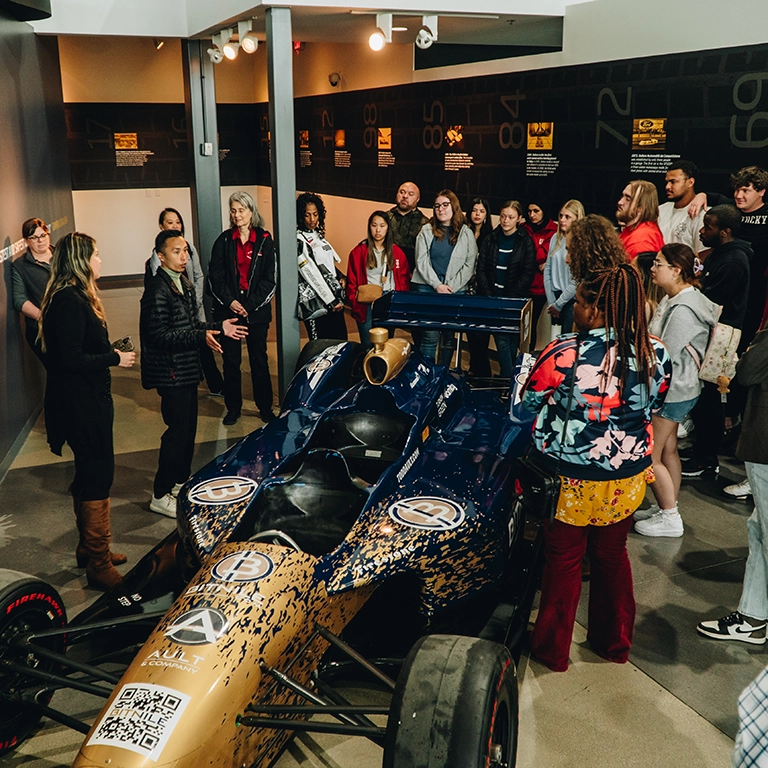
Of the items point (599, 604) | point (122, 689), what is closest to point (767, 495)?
point (599, 604)

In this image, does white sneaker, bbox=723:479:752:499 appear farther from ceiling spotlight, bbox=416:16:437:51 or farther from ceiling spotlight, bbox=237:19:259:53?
ceiling spotlight, bbox=237:19:259:53

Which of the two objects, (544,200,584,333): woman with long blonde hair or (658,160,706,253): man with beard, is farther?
(544,200,584,333): woman with long blonde hair

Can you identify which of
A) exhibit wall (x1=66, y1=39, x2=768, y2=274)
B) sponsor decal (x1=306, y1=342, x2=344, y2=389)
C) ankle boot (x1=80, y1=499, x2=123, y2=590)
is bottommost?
ankle boot (x1=80, y1=499, x2=123, y2=590)

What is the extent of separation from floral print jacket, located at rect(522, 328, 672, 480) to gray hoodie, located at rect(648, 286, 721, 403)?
3.69ft

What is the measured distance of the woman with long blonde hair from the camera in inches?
247

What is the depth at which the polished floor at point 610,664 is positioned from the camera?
296 centimetres

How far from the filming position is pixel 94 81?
12828 mm

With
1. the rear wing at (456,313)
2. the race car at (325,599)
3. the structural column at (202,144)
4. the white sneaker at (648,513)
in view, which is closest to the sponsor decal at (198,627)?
the race car at (325,599)

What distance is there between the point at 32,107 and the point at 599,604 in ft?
22.5

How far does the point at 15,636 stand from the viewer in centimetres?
287

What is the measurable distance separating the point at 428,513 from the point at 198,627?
1.03m

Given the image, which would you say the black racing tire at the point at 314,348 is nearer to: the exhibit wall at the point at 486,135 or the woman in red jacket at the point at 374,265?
the woman in red jacket at the point at 374,265

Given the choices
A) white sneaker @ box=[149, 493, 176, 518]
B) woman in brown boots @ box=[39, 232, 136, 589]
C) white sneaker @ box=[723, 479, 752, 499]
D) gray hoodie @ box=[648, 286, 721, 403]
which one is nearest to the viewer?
woman in brown boots @ box=[39, 232, 136, 589]

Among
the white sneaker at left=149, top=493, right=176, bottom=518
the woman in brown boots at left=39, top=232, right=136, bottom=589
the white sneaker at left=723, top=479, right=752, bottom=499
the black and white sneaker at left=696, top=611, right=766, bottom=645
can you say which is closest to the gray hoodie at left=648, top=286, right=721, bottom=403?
the white sneaker at left=723, top=479, right=752, bottom=499
